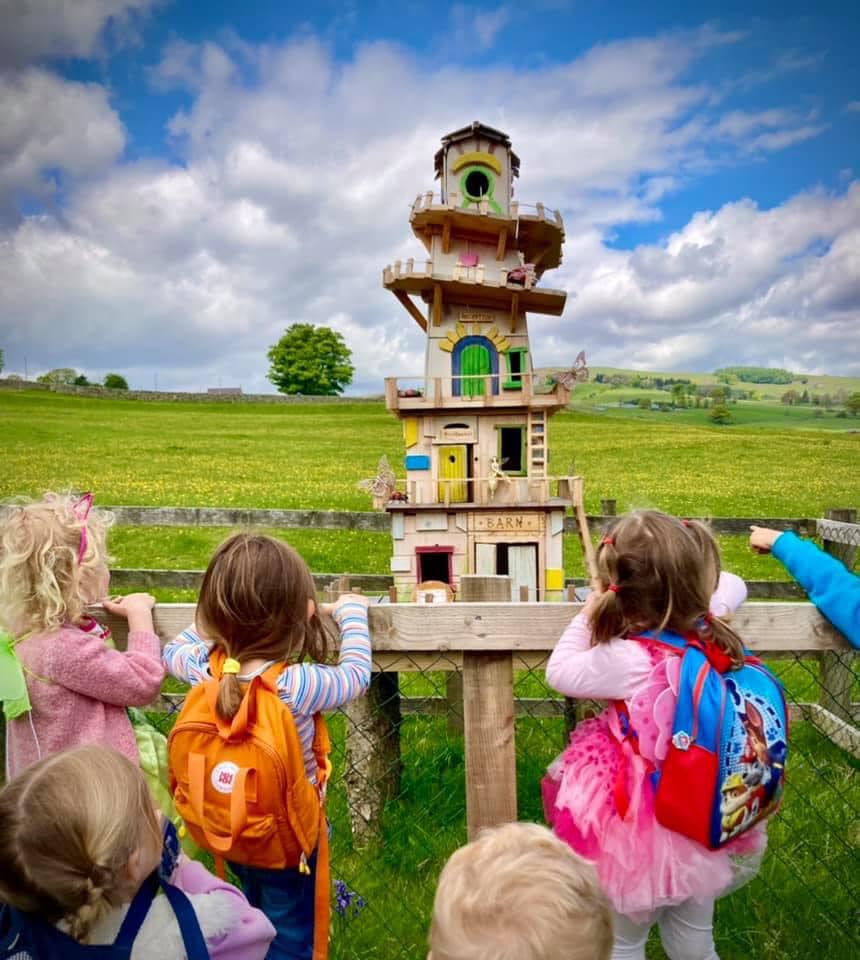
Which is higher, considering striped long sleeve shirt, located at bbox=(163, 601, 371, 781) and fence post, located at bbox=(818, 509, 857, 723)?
striped long sleeve shirt, located at bbox=(163, 601, 371, 781)

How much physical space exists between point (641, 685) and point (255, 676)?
109 centimetres

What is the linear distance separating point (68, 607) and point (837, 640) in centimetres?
243

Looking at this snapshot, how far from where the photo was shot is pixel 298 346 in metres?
61.0

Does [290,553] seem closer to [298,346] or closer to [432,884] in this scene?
[432,884]

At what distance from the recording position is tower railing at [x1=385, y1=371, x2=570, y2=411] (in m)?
5.33

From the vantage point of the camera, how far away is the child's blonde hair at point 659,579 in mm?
1986

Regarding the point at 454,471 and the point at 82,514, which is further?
the point at 454,471

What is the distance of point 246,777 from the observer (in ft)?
6.34

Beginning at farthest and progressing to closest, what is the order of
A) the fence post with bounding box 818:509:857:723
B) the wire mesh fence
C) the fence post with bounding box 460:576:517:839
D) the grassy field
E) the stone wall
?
the stone wall, the fence post with bounding box 818:509:857:723, the grassy field, the wire mesh fence, the fence post with bounding box 460:576:517:839

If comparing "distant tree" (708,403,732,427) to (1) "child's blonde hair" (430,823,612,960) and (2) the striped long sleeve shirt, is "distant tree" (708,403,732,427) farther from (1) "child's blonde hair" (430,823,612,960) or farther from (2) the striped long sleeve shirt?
(1) "child's blonde hair" (430,823,612,960)

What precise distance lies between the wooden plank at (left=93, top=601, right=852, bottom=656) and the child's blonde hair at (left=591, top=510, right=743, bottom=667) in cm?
25

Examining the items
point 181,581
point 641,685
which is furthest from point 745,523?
point 641,685

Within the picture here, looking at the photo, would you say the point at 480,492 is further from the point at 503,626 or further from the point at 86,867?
the point at 86,867

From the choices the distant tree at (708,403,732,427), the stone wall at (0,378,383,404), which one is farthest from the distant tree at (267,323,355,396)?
the distant tree at (708,403,732,427)
